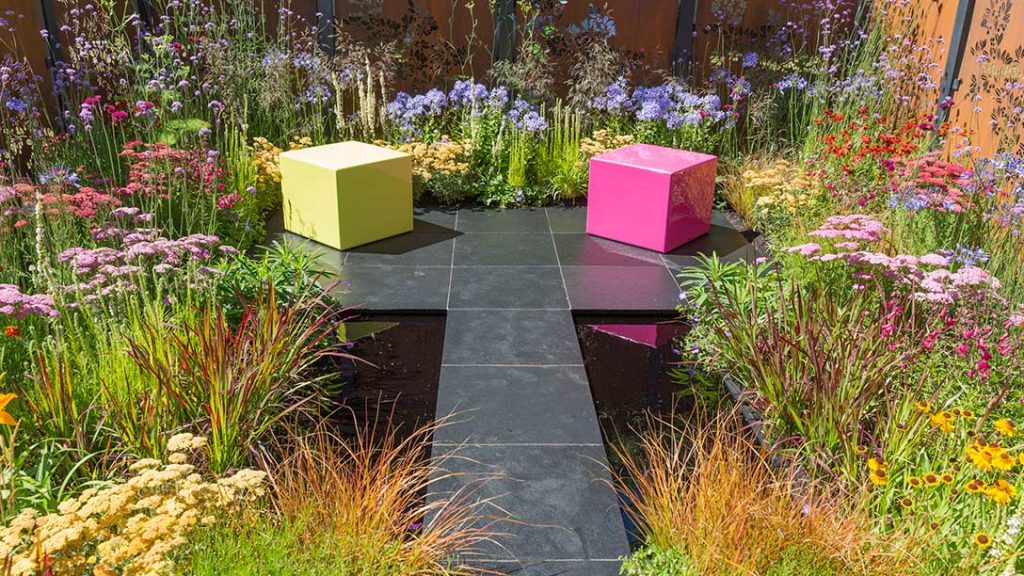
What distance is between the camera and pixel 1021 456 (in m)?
2.37

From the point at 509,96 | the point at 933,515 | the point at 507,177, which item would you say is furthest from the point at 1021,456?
the point at 509,96

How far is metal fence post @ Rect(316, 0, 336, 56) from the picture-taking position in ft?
25.4

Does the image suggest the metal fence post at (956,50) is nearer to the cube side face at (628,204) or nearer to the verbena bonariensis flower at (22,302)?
the cube side face at (628,204)

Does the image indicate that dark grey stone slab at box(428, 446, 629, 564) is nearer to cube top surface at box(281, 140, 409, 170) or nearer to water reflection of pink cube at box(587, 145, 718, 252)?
water reflection of pink cube at box(587, 145, 718, 252)

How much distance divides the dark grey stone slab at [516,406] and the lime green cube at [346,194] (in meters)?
1.97

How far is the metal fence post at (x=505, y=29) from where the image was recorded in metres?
7.73

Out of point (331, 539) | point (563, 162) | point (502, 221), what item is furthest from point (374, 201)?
point (331, 539)

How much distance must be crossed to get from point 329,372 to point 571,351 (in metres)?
1.17

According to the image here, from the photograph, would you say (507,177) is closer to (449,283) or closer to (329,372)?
(449,283)

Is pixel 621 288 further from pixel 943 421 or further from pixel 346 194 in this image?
pixel 943 421

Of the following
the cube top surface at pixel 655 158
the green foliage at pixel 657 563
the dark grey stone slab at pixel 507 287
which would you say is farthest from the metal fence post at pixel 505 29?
the green foliage at pixel 657 563

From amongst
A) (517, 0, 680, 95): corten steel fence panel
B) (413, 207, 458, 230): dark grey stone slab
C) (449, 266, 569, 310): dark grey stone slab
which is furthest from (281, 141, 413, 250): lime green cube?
(517, 0, 680, 95): corten steel fence panel

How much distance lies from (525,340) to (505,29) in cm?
416

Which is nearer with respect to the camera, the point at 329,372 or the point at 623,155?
the point at 329,372
